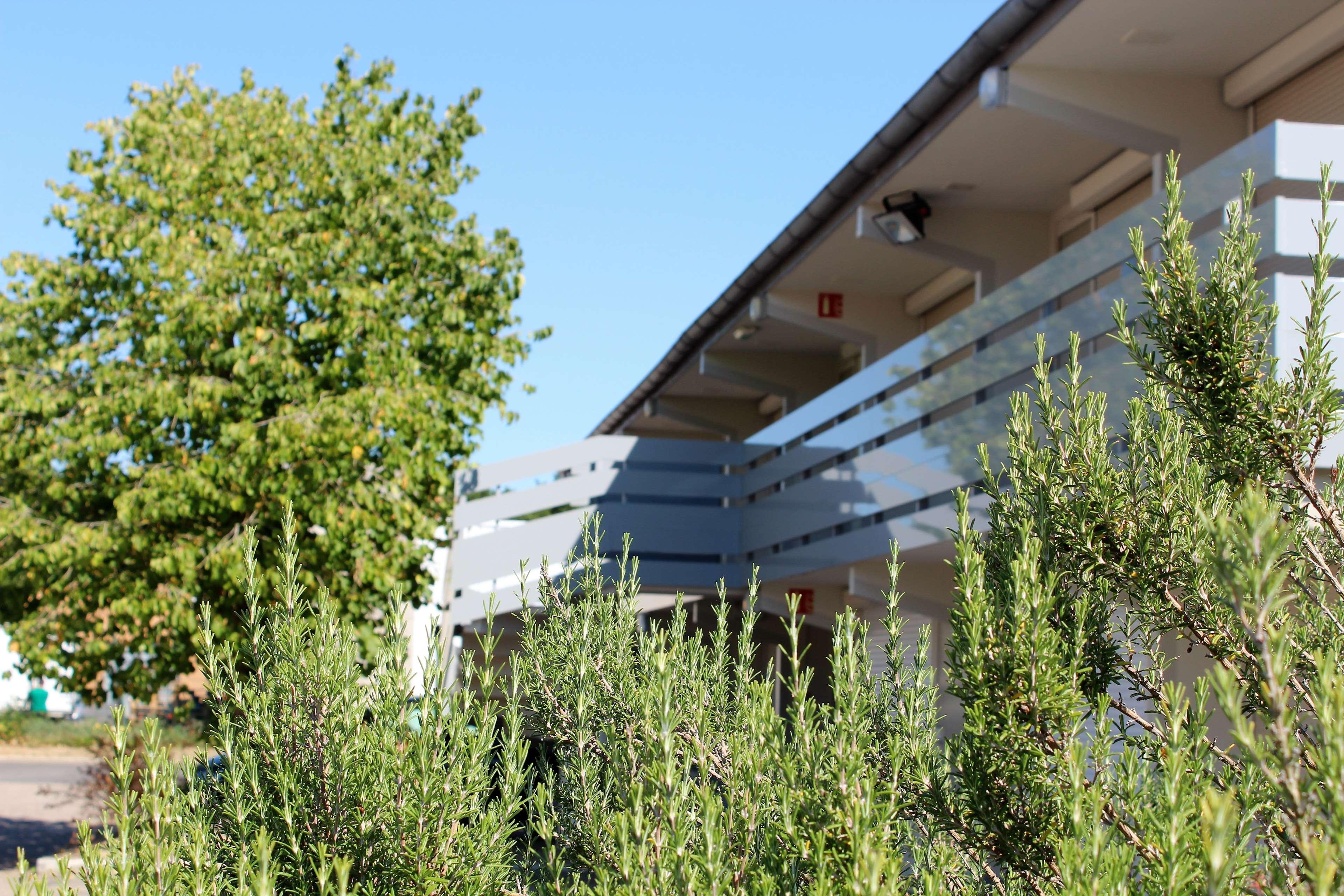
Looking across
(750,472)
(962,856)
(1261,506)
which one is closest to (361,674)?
(962,856)

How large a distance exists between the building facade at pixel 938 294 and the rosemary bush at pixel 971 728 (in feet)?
1.53

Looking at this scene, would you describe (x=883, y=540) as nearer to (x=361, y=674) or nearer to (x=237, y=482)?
(x=237, y=482)

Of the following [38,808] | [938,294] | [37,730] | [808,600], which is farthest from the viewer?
[37,730]

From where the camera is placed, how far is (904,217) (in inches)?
440

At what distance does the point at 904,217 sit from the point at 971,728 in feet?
31.2

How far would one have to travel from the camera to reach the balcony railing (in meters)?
6.91

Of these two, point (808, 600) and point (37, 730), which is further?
point (37, 730)

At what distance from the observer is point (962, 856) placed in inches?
116

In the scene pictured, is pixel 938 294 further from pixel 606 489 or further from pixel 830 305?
pixel 606 489

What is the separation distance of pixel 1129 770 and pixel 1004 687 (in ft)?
0.84

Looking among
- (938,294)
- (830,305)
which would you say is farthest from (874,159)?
(830,305)

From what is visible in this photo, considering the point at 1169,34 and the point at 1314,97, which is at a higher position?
the point at 1169,34

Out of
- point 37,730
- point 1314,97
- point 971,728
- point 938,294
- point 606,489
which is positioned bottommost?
point 37,730

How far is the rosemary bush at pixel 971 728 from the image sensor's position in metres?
1.91
